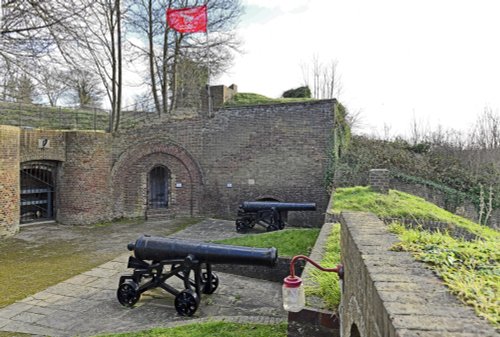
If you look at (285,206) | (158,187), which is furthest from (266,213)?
(158,187)

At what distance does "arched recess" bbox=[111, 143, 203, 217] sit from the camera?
14.9 metres

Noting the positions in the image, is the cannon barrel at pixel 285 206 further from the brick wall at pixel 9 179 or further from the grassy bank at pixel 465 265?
the grassy bank at pixel 465 265

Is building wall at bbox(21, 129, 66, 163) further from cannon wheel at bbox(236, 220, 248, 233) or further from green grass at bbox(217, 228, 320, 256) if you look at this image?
green grass at bbox(217, 228, 320, 256)

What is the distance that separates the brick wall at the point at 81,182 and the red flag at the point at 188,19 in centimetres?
619

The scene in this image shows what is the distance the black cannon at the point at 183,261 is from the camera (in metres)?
5.50

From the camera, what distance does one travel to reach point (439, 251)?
7.54ft

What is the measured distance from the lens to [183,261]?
5812 mm

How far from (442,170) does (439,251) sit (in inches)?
604

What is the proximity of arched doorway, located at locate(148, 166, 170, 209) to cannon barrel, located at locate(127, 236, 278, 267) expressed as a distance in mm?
9568

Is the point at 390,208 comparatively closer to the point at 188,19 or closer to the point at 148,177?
the point at 148,177

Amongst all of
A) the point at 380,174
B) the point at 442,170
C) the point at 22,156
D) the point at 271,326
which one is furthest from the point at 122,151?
the point at 442,170

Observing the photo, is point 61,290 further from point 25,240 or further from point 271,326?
point 25,240

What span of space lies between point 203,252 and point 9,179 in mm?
8795

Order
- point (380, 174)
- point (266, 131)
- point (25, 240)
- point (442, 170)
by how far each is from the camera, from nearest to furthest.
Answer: point (380, 174) < point (25, 240) < point (266, 131) < point (442, 170)
